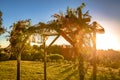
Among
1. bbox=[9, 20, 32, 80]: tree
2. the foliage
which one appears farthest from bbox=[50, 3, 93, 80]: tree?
the foliage

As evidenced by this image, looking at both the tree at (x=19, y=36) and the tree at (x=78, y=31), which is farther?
the tree at (x=19, y=36)

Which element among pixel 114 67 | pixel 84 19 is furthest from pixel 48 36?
pixel 114 67

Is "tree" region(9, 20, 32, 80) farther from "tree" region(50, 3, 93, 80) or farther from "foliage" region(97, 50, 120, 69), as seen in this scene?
"foliage" region(97, 50, 120, 69)

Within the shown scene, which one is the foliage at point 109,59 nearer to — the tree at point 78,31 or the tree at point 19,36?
the tree at point 19,36

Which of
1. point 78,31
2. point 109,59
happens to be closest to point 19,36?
point 78,31

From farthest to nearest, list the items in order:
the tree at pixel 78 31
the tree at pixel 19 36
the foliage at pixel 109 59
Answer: the foliage at pixel 109 59
the tree at pixel 19 36
the tree at pixel 78 31

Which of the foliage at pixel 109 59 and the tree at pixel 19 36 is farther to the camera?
the foliage at pixel 109 59

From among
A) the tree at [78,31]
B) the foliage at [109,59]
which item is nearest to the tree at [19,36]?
the tree at [78,31]

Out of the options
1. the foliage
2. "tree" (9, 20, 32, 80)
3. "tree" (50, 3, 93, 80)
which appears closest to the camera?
"tree" (50, 3, 93, 80)

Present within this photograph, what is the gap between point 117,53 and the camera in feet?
120

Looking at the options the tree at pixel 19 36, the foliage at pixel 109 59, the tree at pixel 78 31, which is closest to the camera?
the tree at pixel 78 31

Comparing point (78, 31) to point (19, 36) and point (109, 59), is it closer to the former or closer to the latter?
point (19, 36)

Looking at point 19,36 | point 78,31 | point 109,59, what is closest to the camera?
point 78,31

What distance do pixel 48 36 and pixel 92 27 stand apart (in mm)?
4800
